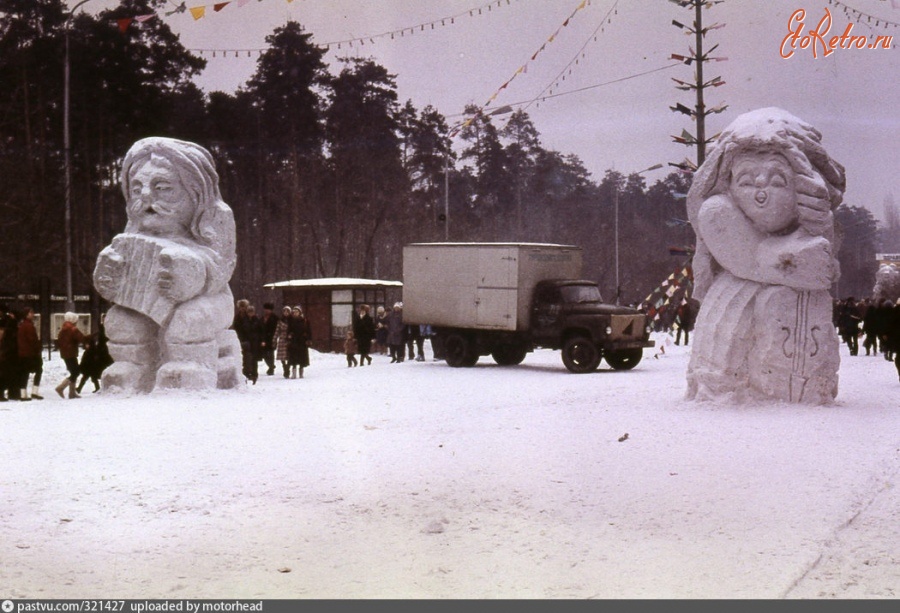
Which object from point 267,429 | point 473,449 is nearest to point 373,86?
point 267,429

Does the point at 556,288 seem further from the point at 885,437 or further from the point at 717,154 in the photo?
the point at 885,437

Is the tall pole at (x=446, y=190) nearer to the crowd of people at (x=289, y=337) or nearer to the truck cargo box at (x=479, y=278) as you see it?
the truck cargo box at (x=479, y=278)

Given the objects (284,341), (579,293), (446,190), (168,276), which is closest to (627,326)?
(579,293)

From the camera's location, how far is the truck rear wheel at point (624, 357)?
21.3 metres

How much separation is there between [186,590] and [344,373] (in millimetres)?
15253

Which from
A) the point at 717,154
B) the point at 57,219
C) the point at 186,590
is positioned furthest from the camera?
the point at 57,219

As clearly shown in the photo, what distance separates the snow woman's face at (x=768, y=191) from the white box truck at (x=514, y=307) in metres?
8.02

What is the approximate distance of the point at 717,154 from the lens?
1303 cm

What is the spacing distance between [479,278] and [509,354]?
190 centimetres

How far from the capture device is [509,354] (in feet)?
75.5

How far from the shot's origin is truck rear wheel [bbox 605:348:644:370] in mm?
21312

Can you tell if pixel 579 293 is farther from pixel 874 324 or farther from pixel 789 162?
pixel 789 162

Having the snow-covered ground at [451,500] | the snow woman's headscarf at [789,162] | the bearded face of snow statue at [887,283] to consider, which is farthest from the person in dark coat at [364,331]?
the bearded face of snow statue at [887,283]

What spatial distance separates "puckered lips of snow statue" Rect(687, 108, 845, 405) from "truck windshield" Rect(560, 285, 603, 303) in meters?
8.30
